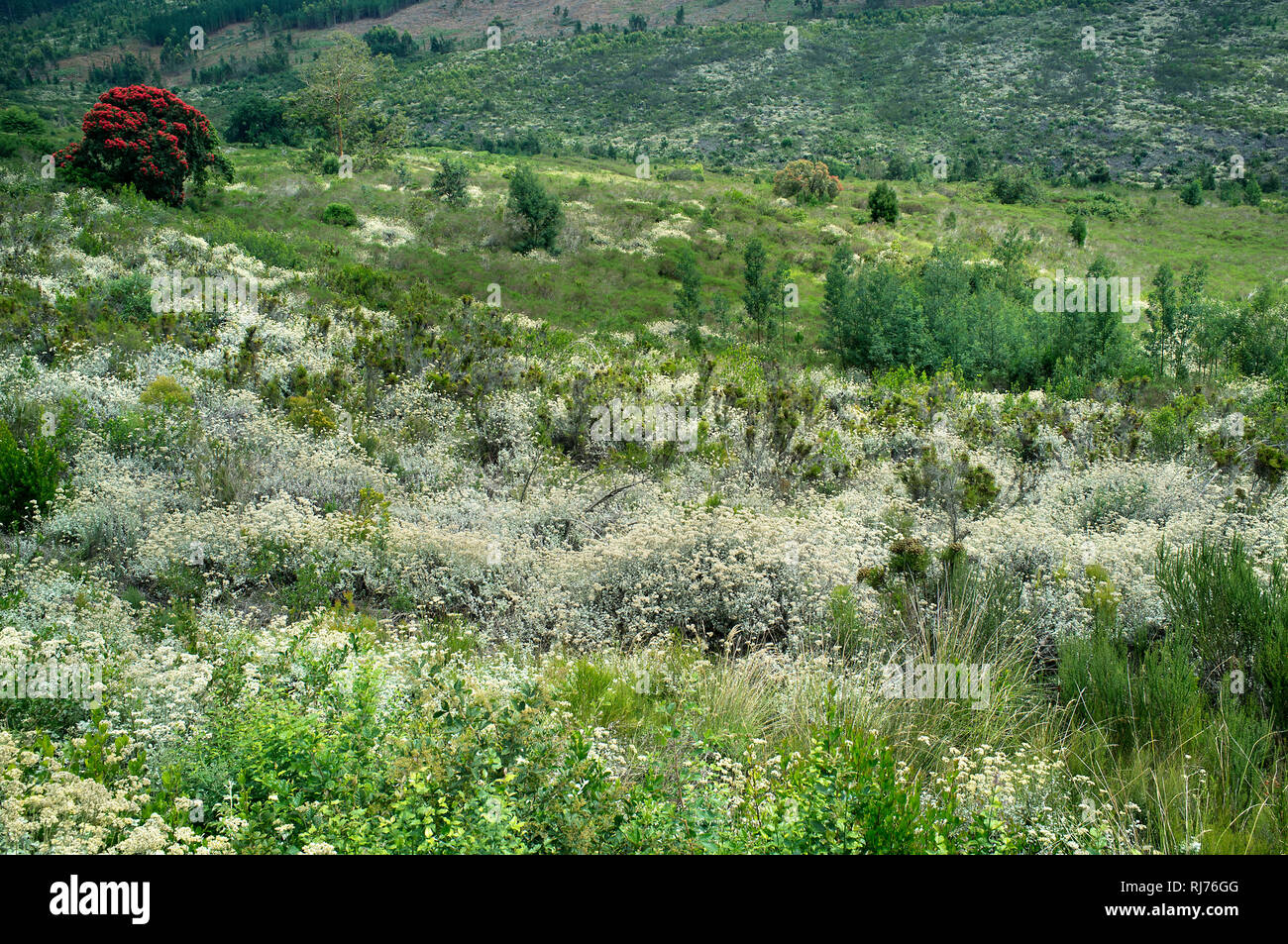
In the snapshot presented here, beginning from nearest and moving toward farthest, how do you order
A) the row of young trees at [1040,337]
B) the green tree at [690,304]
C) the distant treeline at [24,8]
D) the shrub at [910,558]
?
the shrub at [910,558] → the row of young trees at [1040,337] → the green tree at [690,304] → the distant treeline at [24,8]

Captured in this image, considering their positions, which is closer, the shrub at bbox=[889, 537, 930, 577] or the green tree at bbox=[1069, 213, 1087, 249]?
the shrub at bbox=[889, 537, 930, 577]

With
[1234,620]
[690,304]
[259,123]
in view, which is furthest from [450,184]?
[1234,620]

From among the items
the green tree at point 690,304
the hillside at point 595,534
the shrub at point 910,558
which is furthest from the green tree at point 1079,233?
the shrub at point 910,558

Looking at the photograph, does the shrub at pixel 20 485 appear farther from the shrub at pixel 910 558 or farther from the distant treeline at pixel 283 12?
the distant treeline at pixel 283 12

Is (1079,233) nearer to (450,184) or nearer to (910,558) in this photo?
(450,184)

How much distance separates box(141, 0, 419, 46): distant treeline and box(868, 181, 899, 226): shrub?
357 ft

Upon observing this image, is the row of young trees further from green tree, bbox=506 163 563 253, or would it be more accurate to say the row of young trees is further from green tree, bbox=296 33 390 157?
green tree, bbox=296 33 390 157

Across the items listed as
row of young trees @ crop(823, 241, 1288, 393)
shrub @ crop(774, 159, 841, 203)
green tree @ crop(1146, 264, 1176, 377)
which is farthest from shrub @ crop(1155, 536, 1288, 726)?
shrub @ crop(774, 159, 841, 203)

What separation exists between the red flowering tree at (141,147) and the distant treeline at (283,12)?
105m

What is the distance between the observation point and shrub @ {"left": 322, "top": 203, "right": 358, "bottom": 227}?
20.7 m

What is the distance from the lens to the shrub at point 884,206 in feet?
96.8

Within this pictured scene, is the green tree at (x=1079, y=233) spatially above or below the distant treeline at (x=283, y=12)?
below

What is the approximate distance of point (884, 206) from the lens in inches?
1164
